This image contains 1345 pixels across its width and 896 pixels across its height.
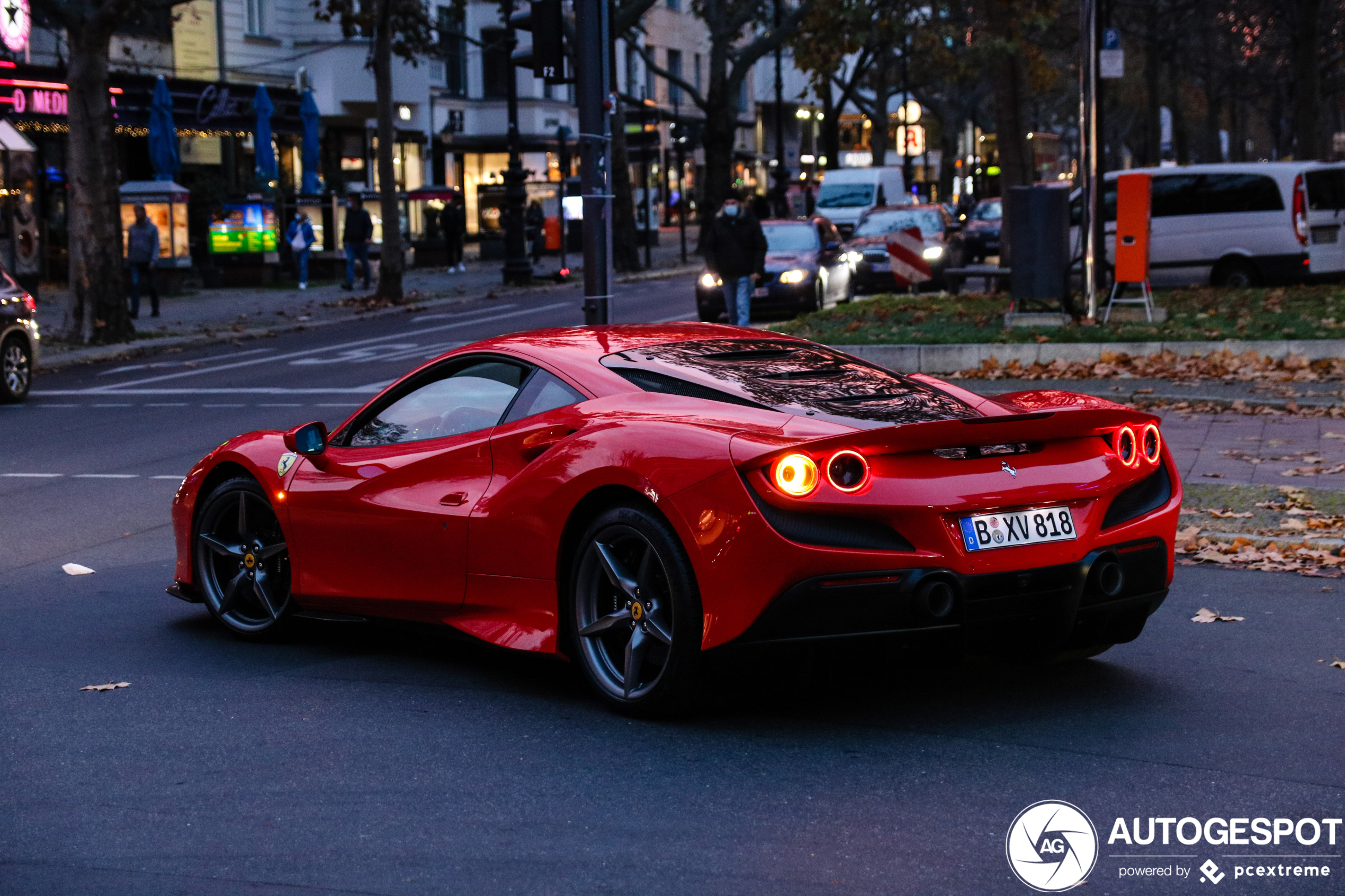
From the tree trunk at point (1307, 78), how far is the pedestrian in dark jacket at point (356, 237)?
764 inches

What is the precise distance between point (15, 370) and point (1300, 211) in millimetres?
16483

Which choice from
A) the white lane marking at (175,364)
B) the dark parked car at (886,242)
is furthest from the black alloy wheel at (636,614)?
the dark parked car at (886,242)

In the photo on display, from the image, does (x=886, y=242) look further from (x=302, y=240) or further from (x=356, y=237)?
(x=302, y=240)

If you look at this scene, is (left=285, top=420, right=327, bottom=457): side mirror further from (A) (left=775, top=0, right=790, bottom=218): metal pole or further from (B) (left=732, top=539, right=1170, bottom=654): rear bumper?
(A) (left=775, top=0, right=790, bottom=218): metal pole

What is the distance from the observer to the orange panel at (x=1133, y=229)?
18344 mm

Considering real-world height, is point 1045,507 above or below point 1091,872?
above

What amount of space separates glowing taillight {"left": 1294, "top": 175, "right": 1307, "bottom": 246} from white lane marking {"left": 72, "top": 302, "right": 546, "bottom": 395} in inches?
480

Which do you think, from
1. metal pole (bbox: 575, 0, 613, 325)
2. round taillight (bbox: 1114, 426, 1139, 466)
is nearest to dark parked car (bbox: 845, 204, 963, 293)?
metal pole (bbox: 575, 0, 613, 325)

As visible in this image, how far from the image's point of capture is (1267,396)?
45.1 feet

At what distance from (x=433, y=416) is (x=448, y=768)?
1.78 m

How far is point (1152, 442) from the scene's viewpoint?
5914 millimetres

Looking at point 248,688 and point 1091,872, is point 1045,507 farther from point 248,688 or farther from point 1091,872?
point 248,688

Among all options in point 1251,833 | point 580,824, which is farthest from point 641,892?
point 1251,833

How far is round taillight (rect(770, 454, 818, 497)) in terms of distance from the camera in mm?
5172
